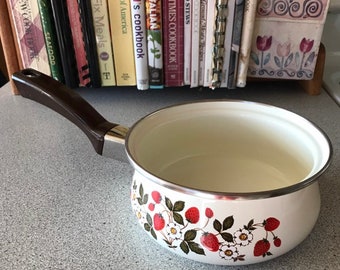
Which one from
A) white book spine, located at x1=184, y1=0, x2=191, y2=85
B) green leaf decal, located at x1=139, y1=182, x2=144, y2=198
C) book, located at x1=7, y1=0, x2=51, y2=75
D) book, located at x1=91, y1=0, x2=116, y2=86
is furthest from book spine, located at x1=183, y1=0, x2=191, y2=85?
green leaf decal, located at x1=139, y1=182, x2=144, y2=198

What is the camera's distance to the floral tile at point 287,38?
1.91 ft

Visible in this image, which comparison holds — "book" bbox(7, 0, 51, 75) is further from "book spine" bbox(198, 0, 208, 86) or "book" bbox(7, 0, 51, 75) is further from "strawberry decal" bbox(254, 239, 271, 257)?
"strawberry decal" bbox(254, 239, 271, 257)

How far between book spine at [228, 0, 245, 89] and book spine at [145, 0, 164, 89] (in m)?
0.11

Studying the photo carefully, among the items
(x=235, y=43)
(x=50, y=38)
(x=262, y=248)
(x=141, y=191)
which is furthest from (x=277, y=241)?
(x=50, y=38)

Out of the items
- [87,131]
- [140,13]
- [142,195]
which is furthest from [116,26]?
[142,195]

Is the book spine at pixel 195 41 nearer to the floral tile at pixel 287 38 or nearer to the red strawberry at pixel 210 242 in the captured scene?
the floral tile at pixel 287 38

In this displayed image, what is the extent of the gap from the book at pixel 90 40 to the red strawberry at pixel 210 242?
0.39 m

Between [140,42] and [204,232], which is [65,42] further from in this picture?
[204,232]

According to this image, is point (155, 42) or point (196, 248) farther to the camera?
point (155, 42)

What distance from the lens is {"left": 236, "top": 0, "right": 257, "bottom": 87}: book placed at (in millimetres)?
569

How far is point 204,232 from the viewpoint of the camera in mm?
316

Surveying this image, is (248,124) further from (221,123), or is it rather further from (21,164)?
(21,164)

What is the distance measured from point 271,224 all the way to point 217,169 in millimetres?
143

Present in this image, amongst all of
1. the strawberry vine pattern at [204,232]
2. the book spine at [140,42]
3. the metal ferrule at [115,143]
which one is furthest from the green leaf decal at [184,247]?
the book spine at [140,42]
